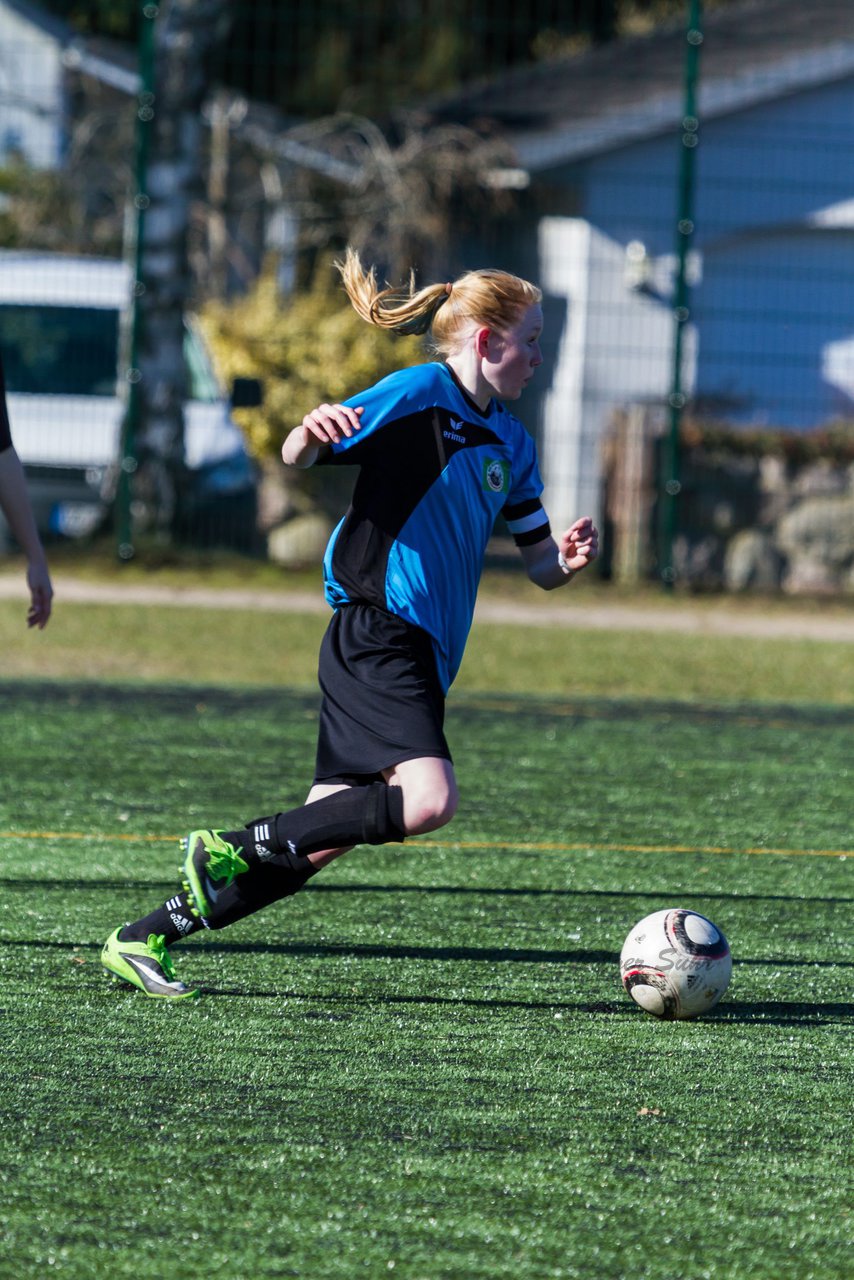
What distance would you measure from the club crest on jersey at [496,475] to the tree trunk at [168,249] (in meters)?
9.60

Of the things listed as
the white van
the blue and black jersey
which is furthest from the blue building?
the blue and black jersey

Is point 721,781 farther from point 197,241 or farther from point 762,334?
point 197,241

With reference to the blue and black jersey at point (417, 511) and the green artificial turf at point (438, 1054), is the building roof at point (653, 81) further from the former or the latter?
the blue and black jersey at point (417, 511)

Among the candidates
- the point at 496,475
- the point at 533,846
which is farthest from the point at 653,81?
the point at 496,475

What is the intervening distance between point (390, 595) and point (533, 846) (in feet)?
7.55

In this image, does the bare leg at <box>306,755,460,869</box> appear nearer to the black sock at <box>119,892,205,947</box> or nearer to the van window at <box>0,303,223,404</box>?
the black sock at <box>119,892,205,947</box>

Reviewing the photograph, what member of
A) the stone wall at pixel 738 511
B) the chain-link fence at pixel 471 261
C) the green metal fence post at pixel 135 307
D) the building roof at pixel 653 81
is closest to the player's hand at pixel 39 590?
the chain-link fence at pixel 471 261

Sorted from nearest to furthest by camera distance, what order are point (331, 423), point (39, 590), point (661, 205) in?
point (331, 423)
point (39, 590)
point (661, 205)

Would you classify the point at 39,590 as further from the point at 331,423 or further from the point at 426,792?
the point at 426,792

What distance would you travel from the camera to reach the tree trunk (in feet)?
45.4

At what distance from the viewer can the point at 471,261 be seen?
18.4 m

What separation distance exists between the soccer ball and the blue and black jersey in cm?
76

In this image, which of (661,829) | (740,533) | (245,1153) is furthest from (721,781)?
(740,533)

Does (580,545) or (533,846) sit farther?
(533,846)
